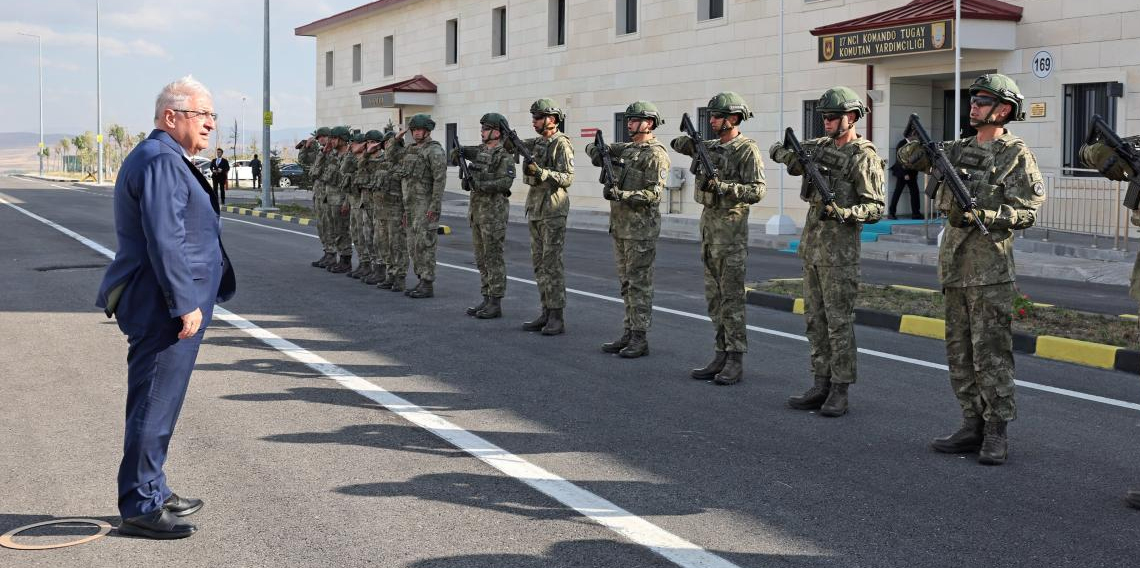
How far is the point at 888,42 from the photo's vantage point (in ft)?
70.4

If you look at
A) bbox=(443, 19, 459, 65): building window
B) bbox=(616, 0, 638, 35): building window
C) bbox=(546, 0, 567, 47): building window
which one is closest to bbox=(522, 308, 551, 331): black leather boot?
bbox=(616, 0, 638, 35): building window

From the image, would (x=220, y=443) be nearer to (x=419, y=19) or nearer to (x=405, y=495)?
(x=405, y=495)

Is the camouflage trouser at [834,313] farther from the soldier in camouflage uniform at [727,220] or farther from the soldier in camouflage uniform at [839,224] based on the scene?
the soldier in camouflage uniform at [727,220]

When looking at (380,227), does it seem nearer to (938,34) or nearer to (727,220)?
(727,220)

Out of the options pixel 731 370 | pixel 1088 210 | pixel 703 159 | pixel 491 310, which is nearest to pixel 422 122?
pixel 491 310

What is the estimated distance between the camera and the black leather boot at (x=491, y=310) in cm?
1136

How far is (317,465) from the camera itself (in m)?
5.89

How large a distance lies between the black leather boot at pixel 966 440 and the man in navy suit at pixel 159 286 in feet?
12.9

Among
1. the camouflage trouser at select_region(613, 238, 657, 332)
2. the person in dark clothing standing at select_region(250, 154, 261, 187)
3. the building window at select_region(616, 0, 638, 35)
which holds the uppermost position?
the building window at select_region(616, 0, 638, 35)

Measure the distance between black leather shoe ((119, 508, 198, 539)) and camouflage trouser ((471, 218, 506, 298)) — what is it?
6711mm

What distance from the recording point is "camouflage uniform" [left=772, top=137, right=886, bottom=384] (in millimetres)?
7113

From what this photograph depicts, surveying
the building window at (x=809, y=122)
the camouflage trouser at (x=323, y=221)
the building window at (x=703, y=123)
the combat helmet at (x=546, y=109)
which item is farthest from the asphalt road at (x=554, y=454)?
the building window at (x=703, y=123)

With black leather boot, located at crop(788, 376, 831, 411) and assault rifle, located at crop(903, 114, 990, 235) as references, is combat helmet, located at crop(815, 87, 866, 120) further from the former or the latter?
black leather boot, located at crop(788, 376, 831, 411)

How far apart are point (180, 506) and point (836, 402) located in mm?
4015
